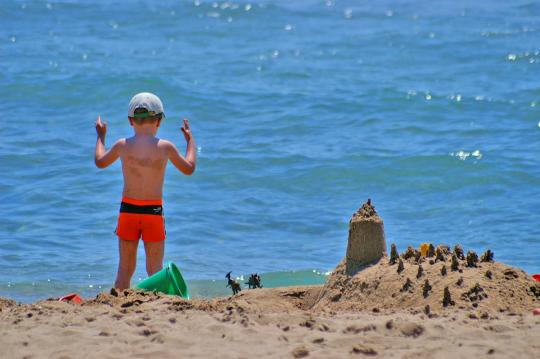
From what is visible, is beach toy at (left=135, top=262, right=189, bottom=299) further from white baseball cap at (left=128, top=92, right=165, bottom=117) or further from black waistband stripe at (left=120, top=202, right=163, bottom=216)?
white baseball cap at (left=128, top=92, right=165, bottom=117)

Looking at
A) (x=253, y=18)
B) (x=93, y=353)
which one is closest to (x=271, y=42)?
(x=253, y=18)

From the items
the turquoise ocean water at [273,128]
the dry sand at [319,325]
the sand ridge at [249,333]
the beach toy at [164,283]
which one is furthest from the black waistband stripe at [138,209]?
the turquoise ocean water at [273,128]

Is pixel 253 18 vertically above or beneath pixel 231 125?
above

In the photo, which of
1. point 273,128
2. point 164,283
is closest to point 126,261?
point 164,283

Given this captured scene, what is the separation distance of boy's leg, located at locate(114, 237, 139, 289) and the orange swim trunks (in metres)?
0.06

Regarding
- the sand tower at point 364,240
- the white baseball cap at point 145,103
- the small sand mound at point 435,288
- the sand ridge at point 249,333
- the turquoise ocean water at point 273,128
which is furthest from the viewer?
the turquoise ocean water at point 273,128

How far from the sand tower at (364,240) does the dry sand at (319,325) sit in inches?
7.1

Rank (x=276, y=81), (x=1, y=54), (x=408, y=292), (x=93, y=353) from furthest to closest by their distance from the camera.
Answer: (x=1, y=54) → (x=276, y=81) → (x=408, y=292) → (x=93, y=353)

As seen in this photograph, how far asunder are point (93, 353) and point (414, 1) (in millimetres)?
17018

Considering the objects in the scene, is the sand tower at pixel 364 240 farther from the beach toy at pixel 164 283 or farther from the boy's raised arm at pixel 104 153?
the boy's raised arm at pixel 104 153

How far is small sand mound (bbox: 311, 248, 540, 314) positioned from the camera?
5473mm

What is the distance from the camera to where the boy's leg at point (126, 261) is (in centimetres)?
647

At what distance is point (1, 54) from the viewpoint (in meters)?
16.2

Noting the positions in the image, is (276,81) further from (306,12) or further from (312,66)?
(306,12)
